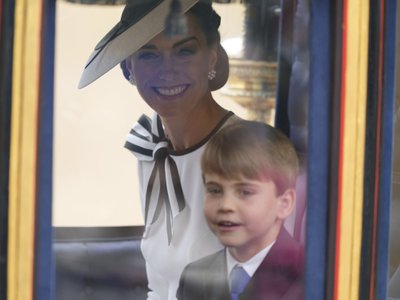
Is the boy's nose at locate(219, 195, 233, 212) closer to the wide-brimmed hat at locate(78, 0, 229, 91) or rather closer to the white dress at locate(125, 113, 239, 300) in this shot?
the white dress at locate(125, 113, 239, 300)

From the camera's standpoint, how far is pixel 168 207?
1.79 metres

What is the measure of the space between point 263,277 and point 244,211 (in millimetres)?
161

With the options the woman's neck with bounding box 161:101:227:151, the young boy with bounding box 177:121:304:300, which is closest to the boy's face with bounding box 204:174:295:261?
the young boy with bounding box 177:121:304:300

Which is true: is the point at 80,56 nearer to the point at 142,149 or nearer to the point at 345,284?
the point at 142,149

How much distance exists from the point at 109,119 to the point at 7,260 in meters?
0.41

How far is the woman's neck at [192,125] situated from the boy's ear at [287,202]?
9.5 inches

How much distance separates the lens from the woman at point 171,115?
1705 millimetres

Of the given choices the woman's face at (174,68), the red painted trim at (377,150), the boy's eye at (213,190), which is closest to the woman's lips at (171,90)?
the woman's face at (174,68)

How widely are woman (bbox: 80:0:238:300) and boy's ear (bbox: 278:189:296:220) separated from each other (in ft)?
0.56

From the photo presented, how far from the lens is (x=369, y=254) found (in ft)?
5.21

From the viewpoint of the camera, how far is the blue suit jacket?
5.38 ft

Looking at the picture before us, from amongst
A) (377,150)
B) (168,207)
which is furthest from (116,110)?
(377,150)

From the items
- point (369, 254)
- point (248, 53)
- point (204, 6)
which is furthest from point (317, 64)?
point (369, 254)

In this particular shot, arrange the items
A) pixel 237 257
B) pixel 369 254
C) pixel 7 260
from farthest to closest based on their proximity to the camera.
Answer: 1. pixel 237 257
2. pixel 369 254
3. pixel 7 260
